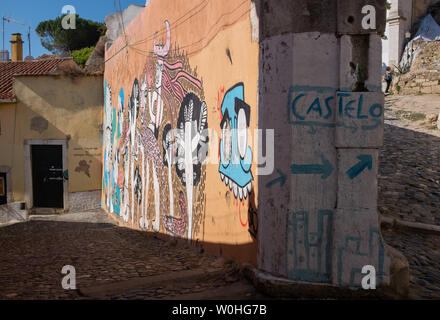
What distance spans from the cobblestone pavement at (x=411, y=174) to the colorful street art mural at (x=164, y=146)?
325cm

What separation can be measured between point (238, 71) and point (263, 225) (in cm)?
152

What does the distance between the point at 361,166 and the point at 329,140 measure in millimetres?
321

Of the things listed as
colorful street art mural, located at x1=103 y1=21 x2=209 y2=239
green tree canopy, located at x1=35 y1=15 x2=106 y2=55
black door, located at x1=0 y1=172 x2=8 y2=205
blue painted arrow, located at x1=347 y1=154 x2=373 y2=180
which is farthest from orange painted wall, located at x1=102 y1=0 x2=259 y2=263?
green tree canopy, located at x1=35 y1=15 x2=106 y2=55

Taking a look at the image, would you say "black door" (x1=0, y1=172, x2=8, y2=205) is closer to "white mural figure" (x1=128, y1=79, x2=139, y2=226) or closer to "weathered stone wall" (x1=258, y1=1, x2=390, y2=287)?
"white mural figure" (x1=128, y1=79, x2=139, y2=226)

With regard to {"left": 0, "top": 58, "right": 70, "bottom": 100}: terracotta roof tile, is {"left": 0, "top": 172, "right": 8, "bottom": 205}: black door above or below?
below

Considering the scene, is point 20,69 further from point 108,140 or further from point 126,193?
point 126,193

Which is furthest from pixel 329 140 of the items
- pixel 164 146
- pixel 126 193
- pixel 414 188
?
pixel 126 193

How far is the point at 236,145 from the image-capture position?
3.78 meters

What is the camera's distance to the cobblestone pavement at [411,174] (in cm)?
629

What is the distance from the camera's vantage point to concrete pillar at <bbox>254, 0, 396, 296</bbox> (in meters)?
2.94

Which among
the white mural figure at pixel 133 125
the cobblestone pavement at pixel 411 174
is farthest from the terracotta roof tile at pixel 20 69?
the cobblestone pavement at pixel 411 174

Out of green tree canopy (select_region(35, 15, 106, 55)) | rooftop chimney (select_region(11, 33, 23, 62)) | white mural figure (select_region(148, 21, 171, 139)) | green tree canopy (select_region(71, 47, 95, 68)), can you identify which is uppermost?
green tree canopy (select_region(35, 15, 106, 55))

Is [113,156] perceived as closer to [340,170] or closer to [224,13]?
[224,13]

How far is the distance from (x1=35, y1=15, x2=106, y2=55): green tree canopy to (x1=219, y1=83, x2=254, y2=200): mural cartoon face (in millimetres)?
30944
